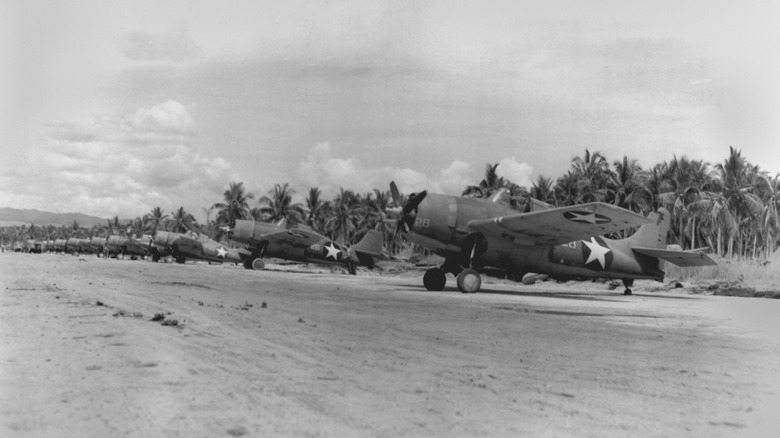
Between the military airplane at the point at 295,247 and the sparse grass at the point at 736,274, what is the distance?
17767mm

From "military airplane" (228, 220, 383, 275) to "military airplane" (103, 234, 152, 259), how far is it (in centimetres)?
2363

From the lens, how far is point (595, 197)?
1720 inches

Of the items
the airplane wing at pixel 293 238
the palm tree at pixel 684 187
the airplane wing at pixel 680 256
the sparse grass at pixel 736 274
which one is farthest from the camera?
the palm tree at pixel 684 187

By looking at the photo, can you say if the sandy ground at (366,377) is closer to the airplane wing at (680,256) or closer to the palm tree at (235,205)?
the airplane wing at (680,256)

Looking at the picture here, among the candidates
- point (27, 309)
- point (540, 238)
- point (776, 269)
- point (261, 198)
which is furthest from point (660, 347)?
point (261, 198)

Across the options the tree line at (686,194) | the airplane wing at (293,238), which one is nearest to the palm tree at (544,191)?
the tree line at (686,194)

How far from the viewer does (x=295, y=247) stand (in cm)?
3462

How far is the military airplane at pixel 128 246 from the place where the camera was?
57616mm

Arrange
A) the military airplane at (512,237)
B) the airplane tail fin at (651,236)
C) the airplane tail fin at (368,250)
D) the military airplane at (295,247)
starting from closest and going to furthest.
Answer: the military airplane at (512,237)
the airplane tail fin at (651,236)
the military airplane at (295,247)
the airplane tail fin at (368,250)

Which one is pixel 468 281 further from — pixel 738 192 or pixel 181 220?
pixel 181 220

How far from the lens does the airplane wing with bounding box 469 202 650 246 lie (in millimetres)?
14172

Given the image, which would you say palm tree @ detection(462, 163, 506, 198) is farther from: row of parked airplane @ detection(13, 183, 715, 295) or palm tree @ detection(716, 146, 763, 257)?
row of parked airplane @ detection(13, 183, 715, 295)

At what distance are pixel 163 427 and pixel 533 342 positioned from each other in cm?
459

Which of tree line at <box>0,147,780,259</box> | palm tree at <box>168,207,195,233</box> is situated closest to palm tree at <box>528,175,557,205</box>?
tree line at <box>0,147,780,259</box>
